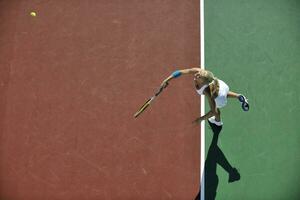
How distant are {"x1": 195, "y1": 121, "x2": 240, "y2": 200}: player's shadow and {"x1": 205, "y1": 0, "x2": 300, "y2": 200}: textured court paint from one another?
84mm

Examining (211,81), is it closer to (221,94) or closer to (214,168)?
(221,94)

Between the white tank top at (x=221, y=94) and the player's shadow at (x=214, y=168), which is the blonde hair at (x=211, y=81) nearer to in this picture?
the white tank top at (x=221, y=94)

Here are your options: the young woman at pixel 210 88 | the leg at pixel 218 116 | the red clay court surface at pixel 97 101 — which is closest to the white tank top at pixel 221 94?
the young woman at pixel 210 88

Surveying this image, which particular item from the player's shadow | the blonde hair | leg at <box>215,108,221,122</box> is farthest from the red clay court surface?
the blonde hair

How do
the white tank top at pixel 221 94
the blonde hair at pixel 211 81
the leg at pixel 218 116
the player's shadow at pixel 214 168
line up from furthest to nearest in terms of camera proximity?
the leg at pixel 218 116, the player's shadow at pixel 214 168, the white tank top at pixel 221 94, the blonde hair at pixel 211 81

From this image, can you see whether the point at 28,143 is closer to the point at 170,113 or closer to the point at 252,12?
the point at 170,113

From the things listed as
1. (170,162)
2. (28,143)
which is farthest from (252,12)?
(28,143)

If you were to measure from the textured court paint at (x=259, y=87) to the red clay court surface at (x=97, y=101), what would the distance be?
0.52 meters

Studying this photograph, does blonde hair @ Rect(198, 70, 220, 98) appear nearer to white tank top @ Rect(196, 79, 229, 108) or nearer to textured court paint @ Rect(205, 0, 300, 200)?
white tank top @ Rect(196, 79, 229, 108)

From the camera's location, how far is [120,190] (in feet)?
20.7

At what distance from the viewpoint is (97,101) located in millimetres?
6957

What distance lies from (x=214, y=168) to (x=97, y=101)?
2469 mm

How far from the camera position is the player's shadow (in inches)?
245

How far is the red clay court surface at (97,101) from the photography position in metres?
6.39
